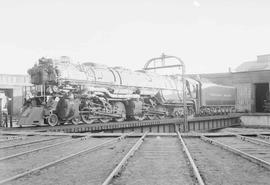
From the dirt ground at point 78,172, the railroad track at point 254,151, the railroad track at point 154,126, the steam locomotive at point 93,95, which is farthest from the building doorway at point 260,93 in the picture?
the dirt ground at point 78,172

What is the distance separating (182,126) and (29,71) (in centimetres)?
1029

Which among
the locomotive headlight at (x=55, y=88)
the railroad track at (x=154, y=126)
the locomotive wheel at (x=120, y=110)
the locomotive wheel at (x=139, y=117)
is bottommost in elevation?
the railroad track at (x=154, y=126)

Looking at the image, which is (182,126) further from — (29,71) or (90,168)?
(90,168)

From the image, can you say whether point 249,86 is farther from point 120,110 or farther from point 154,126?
point 120,110

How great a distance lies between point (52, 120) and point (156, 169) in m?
8.48

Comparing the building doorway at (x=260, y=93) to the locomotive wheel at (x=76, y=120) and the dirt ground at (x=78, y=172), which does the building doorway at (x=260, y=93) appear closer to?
the locomotive wheel at (x=76, y=120)

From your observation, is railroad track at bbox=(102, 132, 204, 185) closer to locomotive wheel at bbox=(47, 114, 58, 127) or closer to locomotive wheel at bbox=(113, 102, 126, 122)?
locomotive wheel at bbox=(47, 114, 58, 127)

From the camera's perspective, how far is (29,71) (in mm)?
14203

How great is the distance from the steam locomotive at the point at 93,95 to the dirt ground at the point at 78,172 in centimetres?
640

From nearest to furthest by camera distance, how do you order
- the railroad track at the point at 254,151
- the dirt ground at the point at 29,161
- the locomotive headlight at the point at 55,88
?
the dirt ground at the point at 29,161
the railroad track at the point at 254,151
the locomotive headlight at the point at 55,88

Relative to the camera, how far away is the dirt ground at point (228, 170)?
450cm

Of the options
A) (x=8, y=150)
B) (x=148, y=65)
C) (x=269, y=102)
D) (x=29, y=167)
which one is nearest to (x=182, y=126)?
(x=148, y=65)

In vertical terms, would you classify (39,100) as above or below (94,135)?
above

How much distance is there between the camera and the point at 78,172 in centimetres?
511
